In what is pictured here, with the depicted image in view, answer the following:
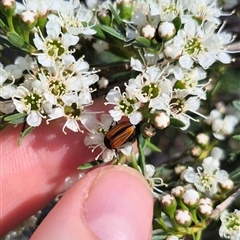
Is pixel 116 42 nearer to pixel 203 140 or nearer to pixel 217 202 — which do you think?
pixel 203 140

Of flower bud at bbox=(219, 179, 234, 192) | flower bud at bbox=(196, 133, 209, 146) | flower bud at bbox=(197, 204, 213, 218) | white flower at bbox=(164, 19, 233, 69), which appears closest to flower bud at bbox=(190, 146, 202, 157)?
flower bud at bbox=(196, 133, 209, 146)

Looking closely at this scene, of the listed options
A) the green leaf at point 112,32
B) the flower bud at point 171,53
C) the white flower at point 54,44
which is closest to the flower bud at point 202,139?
the flower bud at point 171,53

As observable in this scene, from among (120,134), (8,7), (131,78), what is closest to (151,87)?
(131,78)

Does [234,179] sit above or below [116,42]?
below

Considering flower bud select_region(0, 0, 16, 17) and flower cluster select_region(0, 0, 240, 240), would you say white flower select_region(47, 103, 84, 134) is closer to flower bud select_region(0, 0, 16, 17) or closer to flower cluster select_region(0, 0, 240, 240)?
flower cluster select_region(0, 0, 240, 240)

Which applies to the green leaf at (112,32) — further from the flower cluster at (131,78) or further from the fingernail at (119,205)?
the fingernail at (119,205)

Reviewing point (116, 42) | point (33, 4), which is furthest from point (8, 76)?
point (116, 42)

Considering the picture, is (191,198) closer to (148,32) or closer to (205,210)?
(205,210)
